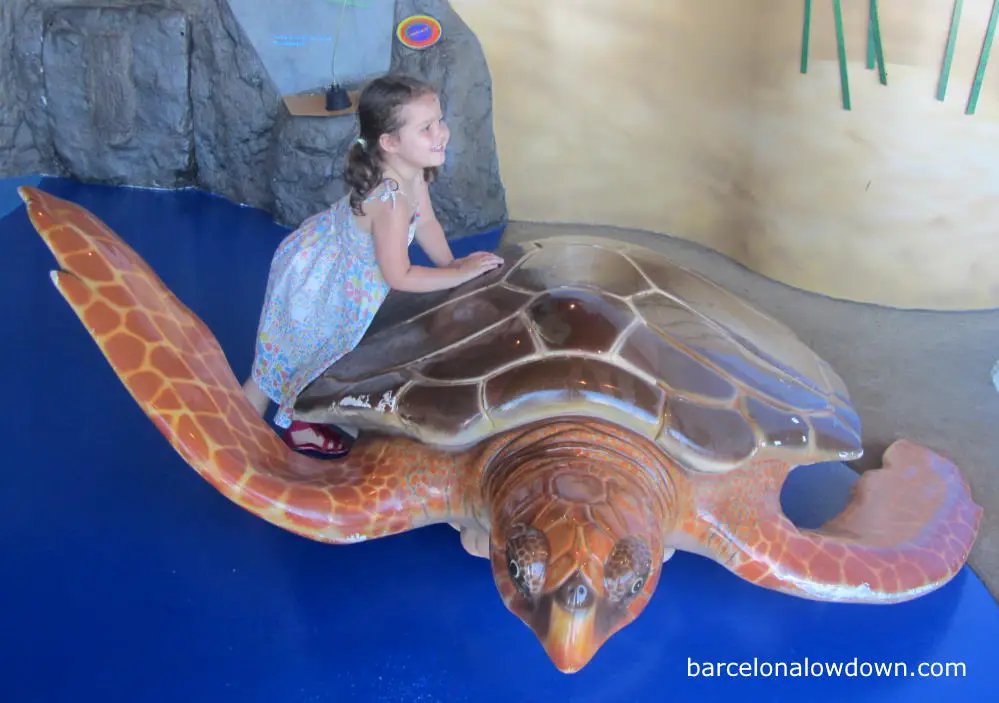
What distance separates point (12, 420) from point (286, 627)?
84cm

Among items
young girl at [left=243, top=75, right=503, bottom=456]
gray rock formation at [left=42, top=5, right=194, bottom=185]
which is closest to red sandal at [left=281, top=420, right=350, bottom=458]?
young girl at [left=243, top=75, right=503, bottom=456]

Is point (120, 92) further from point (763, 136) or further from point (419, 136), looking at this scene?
point (763, 136)

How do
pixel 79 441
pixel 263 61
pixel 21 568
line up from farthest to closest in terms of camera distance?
pixel 263 61, pixel 79 441, pixel 21 568

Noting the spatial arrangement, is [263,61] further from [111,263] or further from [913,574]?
[913,574]

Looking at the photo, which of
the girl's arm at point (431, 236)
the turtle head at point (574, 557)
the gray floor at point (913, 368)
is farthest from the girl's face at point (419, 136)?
the gray floor at point (913, 368)

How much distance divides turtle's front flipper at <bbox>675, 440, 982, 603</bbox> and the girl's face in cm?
75

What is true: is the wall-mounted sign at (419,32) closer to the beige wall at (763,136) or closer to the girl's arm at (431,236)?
the beige wall at (763,136)

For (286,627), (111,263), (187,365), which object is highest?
(111,263)

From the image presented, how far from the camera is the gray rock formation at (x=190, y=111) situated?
8.84 feet

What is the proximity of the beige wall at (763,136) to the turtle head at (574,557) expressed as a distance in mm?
1643

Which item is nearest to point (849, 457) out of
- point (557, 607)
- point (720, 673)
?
point (720, 673)

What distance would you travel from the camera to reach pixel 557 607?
3.06ft

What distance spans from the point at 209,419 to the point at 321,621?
0.35 meters

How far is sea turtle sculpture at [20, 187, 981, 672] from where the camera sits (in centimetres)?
114
